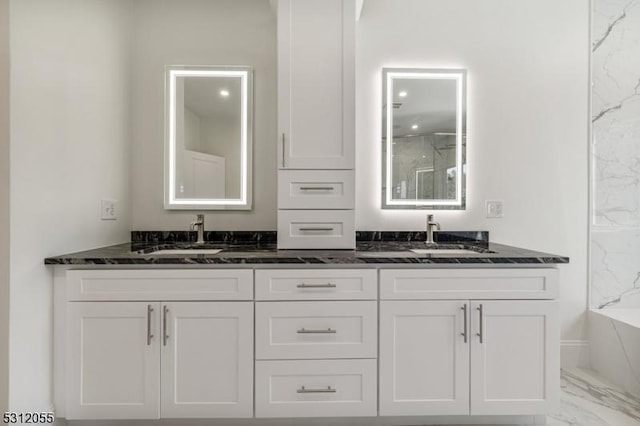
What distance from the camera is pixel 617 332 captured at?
1910mm

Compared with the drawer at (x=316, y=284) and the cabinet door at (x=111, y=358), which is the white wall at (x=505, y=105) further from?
the cabinet door at (x=111, y=358)

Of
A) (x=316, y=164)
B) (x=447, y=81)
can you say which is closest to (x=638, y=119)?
(x=447, y=81)

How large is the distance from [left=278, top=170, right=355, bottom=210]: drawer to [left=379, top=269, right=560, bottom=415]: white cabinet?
19.4 inches

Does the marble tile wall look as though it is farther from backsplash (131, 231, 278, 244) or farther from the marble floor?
backsplash (131, 231, 278, 244)

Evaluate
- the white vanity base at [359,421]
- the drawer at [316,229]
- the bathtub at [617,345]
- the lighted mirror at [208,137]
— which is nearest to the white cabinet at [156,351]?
the white vanity base at [359,421]

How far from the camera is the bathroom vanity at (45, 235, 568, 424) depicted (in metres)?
1.40

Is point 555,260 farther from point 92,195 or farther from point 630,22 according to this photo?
point 92,195

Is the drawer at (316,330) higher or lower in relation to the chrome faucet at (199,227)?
lower

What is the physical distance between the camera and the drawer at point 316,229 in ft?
5.63

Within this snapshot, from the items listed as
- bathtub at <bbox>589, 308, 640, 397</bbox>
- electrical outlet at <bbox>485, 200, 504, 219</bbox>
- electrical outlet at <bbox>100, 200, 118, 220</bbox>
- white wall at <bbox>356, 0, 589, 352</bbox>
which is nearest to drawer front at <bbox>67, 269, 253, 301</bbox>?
electrical outlet at <bbox>100, 200, 118, 220</bbox>

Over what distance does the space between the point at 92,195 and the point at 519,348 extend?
2.22m

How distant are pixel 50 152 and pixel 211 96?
0.91 m

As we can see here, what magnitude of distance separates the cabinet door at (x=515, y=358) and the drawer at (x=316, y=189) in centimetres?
81
